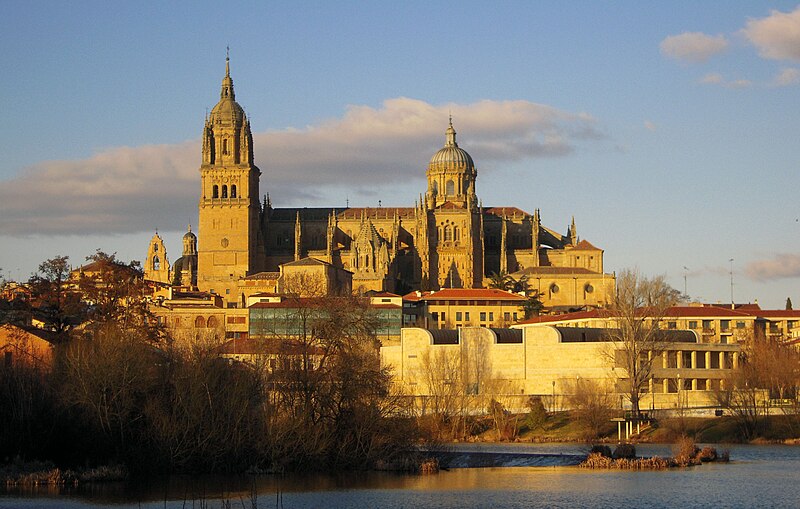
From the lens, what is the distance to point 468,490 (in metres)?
47.2

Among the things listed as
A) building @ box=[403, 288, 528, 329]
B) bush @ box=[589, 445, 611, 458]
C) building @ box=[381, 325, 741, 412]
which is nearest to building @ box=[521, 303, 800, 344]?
building @ box=[381, 325, 741, 412]

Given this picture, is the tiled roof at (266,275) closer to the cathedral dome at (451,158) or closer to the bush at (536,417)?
the cathedral dome at (451,158)

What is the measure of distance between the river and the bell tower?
310ft

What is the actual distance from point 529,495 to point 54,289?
99.8 ft

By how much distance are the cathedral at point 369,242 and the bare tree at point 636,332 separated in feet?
185

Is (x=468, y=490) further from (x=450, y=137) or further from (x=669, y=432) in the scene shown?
(x=450, y=137)

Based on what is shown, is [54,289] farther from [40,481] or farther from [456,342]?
[456,342]

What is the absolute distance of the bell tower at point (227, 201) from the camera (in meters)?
147

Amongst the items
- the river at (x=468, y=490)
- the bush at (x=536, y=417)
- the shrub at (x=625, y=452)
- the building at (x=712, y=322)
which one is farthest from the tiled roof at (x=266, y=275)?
the river at (x=468, y=490)

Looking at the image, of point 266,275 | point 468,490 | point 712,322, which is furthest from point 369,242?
point 468,490

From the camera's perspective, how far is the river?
43281 mm

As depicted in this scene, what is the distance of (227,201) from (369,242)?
52.1 ft

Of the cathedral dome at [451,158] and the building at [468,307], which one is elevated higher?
the cathedral dome at [451,158]

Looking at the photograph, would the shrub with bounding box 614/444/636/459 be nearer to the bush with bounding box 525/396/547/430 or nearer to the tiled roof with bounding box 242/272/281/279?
the bush with bounding box 525/396/547/430
